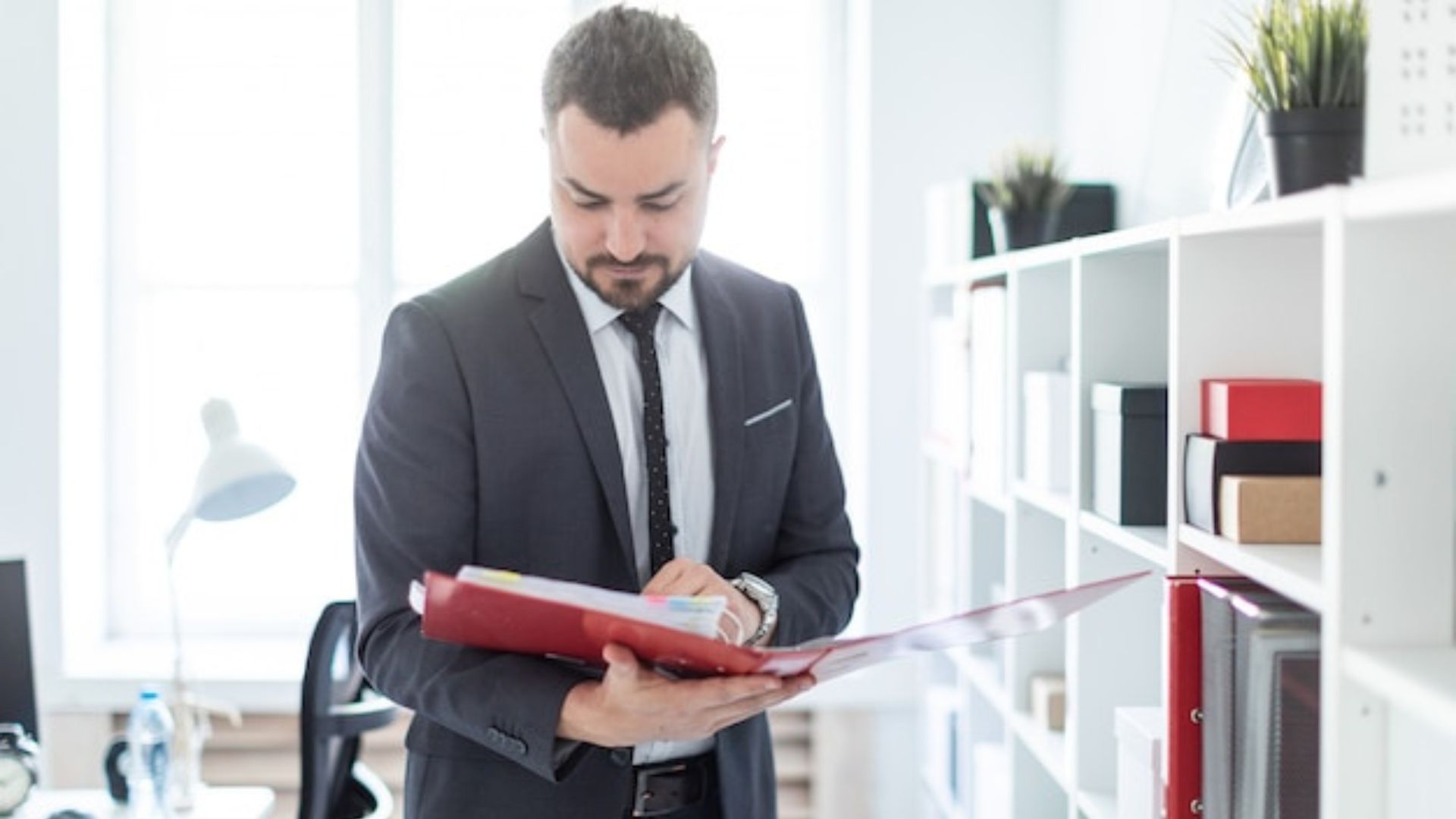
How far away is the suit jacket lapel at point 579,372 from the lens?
5.90ft

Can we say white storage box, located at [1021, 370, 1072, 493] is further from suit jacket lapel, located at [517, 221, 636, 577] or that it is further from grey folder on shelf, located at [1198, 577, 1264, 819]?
suit jacket lapel, located at [517, 221, 636, 577]

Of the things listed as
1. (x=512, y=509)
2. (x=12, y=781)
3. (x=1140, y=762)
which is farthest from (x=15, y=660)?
(x=1140, y=762)

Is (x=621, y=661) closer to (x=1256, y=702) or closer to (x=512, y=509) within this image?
(x=512, y=509)

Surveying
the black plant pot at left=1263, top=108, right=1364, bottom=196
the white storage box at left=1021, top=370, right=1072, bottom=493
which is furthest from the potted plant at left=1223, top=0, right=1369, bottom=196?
the white storage box at left=1021, top=370, right=1072, bottom=493

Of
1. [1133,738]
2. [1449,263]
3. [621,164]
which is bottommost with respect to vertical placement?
[1133,738]

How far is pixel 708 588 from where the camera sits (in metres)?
1.69

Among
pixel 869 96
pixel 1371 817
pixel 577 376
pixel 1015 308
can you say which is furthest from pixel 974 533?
pixel 1371 817

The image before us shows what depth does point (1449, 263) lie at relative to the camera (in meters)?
1.29

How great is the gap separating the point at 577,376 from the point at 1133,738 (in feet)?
2.85

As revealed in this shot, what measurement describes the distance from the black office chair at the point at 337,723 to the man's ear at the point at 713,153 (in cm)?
129

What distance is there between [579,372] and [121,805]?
1.52m

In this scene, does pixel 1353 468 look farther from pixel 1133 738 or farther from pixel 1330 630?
pixel 1133 738

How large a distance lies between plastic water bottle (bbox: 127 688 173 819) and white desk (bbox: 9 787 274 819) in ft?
0.15

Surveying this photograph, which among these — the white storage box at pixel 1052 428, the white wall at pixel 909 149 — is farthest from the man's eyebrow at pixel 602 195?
the white wall at pixel 909 149
